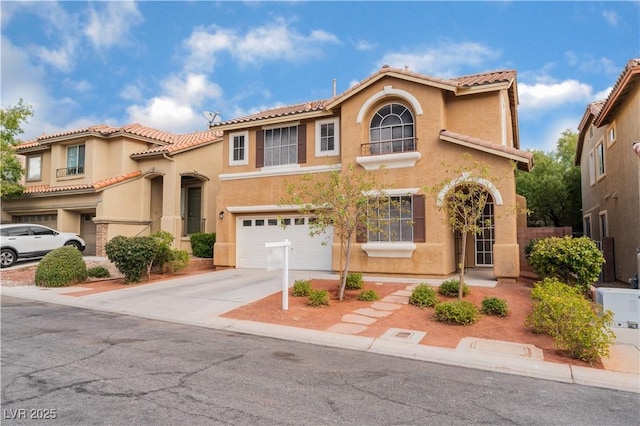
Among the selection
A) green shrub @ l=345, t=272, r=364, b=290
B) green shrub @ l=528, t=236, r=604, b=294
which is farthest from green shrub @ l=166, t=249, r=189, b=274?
green shrub @ l=528, t=236, r=604, b=294

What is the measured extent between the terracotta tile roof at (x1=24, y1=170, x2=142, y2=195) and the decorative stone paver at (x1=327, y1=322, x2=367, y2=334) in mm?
15712

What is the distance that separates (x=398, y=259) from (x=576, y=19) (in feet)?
30.2

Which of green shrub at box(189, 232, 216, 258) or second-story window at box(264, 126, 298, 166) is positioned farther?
green shrub at box(189, 232, 216, 258)

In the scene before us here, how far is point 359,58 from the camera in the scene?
16.8 m

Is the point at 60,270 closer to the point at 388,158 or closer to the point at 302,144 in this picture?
the point at 302,144

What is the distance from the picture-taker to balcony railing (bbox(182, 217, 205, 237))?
836 inches

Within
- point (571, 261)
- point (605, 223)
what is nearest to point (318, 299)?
point (571, 261)

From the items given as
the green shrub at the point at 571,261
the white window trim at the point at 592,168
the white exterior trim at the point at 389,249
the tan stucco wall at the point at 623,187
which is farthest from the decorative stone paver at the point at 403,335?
the white window trim at the point at 592,168

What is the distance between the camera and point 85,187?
1934 centimetres

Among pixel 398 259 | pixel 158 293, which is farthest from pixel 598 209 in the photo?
pixel 158 293

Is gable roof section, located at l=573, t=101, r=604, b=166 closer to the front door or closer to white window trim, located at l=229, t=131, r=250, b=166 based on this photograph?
white window trim, located at l=229, t=131, r=250, b=166

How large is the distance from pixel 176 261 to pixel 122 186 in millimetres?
7331

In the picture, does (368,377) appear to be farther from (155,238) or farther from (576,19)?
(576,19)

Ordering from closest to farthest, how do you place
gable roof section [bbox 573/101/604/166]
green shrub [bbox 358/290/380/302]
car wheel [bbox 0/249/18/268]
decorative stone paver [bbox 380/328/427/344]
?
decorative stone paver [bbox 380/328/427/344], green shrub [bbox 358/290/380/302], car wheel [bbox 0/249/18/268], gable roof section [bbox 573/101/604/166]
